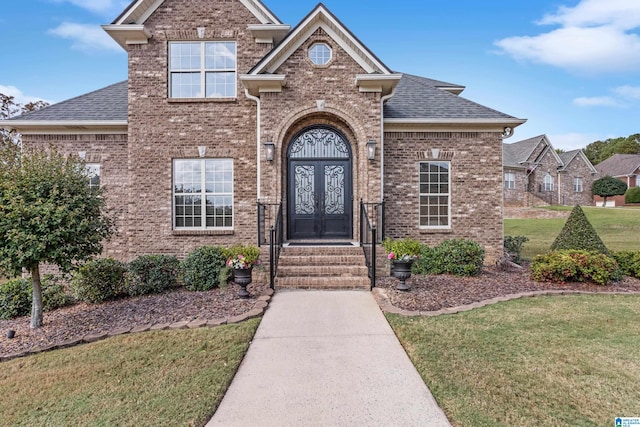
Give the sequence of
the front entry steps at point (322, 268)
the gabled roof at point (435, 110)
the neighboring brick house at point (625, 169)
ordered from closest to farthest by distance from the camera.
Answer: the front entry steps at point (322, 268)
the gabled roof at point (435, 110)
the neighboring brick house at point (625, 169)

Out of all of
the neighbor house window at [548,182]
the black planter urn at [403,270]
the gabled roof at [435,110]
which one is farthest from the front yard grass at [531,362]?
the neighbor house window at [548,182]

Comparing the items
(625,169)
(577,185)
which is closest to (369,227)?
(577,185)

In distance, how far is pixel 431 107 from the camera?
10695mm

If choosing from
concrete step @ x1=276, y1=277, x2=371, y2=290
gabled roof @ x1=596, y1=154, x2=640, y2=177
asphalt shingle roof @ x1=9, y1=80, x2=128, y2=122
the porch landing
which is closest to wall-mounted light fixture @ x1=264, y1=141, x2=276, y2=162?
the porch landing

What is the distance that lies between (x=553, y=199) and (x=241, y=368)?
37.2m

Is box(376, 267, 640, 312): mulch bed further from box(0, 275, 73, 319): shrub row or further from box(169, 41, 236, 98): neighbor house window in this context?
box(0, 275, 73, 319): shrub row

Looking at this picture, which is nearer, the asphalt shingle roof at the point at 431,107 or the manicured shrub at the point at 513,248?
the asphalt shingle roof at the point at 431,107

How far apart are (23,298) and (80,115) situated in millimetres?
5456

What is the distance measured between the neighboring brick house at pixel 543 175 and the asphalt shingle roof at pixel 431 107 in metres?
22.1

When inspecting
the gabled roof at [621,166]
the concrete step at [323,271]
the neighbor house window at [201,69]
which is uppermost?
the gabled roof at [621,166]

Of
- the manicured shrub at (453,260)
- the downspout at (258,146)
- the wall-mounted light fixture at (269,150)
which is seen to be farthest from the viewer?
the downspout at (258,146)

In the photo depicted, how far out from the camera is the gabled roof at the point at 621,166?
4111 centimetres

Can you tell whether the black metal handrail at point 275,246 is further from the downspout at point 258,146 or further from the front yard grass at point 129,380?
the front yard grass at point 129,380

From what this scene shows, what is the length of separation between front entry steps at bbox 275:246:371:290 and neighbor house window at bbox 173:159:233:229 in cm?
267
